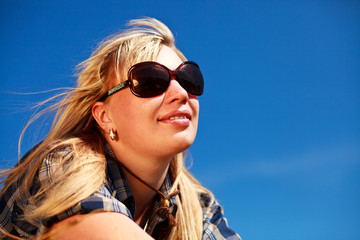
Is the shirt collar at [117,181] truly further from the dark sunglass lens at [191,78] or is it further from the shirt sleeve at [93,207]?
the dark sunglass lens at [191,78]

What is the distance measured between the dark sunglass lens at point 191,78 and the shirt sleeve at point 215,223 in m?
1.16

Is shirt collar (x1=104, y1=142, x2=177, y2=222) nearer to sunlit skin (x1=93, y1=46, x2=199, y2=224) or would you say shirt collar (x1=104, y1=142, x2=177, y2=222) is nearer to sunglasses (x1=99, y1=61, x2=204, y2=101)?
sunlit skin (x1=93, y1=46, x2=199, y2=224)

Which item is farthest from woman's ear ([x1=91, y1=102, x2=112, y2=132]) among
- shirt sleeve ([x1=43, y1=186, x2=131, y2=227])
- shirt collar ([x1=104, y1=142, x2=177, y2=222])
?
shirt sleeve ([x1=43, y1=186, x2=131, y2=227])

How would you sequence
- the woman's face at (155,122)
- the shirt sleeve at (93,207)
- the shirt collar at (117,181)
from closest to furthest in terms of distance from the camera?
the shirt sleeve at (93,207) < the woman's face at (155,122) < the shirt collar at (117,181)

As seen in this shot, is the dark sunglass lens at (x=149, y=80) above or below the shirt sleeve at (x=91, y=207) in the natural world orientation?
above

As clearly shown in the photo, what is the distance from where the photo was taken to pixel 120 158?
9.87 feet

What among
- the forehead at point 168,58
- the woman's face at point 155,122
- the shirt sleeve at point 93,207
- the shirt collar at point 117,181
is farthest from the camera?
the forehead at point 168,58

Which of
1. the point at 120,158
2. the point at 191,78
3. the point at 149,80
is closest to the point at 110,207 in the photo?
the point at 120,158

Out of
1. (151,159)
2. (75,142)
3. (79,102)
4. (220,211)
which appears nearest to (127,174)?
(151,159)

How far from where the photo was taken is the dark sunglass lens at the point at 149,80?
2848 millimetres

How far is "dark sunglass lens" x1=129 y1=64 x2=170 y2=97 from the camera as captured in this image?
285cm

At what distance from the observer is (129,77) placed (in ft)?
9.57

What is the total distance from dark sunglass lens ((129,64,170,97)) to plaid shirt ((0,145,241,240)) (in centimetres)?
57

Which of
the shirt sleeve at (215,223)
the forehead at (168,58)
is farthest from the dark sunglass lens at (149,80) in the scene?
the shirt sleeve at (215,223)
